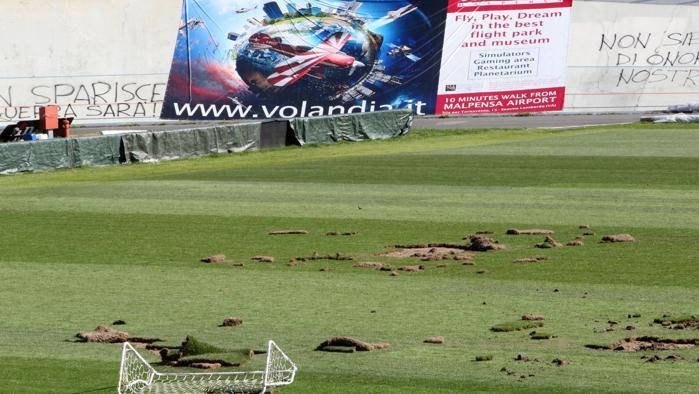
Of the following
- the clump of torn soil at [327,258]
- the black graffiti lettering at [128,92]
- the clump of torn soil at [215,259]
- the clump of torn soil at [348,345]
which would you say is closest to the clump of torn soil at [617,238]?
the clump of torn soil at [327,258]

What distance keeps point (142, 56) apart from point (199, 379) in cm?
4398

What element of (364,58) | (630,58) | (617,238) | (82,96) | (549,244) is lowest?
(549,244)

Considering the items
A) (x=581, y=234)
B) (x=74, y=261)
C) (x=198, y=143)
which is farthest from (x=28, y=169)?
(x=581, y=234)

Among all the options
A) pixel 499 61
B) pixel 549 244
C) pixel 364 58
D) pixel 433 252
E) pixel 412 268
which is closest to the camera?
pixel 412 268

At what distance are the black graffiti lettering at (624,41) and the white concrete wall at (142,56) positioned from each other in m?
0.04

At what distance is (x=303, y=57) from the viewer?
179ft

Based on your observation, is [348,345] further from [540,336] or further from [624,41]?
[624,41]

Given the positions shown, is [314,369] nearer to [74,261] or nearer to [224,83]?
[74,261]

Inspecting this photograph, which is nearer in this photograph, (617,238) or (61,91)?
(617,238)

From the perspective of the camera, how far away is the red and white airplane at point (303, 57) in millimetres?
54406

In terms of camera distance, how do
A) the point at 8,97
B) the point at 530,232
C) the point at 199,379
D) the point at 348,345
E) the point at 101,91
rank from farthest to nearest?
1. the point at 101,91
2. the point at 8,97
3. the point at 530,232
4. the point at 348,345
5. the point at 199,379

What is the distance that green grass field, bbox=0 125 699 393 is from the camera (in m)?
12.4

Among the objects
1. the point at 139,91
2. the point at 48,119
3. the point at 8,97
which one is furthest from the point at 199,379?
the point at 8,97

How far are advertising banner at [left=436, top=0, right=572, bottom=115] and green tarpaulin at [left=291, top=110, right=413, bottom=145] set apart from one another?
10057 mm
